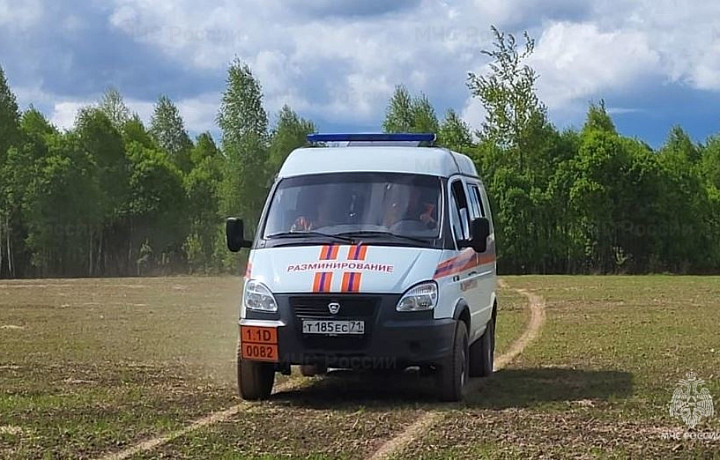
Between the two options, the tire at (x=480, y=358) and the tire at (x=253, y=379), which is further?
the tire at (x=480, y=358)

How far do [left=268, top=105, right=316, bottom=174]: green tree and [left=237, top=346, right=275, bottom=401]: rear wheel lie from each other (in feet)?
176

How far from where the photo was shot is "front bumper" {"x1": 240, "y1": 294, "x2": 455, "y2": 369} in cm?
1041

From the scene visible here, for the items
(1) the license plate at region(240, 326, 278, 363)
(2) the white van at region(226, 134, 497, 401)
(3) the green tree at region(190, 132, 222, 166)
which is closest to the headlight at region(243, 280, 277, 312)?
(2) the white van at region(226, 134, 497, 401)

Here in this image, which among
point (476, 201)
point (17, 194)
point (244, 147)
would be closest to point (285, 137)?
point (244, 147)

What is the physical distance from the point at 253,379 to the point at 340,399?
0.97 metres

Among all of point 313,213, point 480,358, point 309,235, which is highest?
point 313,213

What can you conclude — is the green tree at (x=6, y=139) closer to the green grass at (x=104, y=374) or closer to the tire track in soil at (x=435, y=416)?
the green grass at (x=104, y=374)

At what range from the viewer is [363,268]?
1056 centimetres

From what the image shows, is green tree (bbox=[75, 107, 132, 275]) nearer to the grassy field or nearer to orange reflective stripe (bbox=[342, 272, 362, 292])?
the grassy field

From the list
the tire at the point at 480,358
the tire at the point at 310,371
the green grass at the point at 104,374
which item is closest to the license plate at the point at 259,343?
the green grass at the point at 104,374

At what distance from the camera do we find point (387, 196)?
11.6 metres

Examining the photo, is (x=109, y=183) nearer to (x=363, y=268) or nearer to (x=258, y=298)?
(x=258, y=298)

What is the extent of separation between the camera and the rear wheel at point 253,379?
11.1m

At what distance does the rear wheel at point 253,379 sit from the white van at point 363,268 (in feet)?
0.04
